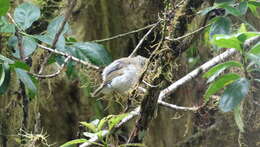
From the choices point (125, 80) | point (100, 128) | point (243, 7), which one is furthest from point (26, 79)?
point (243, 7)

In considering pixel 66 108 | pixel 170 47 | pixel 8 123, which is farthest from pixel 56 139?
pixel 170 47

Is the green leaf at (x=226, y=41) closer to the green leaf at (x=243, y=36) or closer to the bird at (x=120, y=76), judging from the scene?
the green leaf at (x=243, y=36)

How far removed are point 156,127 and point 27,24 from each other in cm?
113

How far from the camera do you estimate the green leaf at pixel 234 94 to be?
1.17 metres

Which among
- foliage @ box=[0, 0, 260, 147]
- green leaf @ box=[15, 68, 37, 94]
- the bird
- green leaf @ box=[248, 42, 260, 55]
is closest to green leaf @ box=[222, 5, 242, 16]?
foliage @ box=[0, 0, 260, 147]

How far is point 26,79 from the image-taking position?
Result: 1.43 metres

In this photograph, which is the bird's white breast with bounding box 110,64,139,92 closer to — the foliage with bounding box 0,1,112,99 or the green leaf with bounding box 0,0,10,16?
the foliage with bounding box 0,1,112,99

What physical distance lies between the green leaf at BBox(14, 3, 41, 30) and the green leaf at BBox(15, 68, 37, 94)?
307 millimetres

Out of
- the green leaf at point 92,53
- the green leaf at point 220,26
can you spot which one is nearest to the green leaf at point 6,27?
the green leaf at point 92,53

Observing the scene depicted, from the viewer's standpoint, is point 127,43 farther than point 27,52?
Yes

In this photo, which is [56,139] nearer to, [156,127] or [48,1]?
[156,127]

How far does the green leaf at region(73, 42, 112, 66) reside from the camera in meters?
1.89

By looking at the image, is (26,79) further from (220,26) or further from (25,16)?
(220,26)

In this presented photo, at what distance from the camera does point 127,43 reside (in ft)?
8.29
